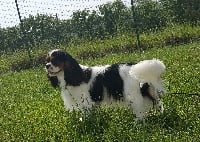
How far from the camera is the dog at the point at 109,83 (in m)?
5.00

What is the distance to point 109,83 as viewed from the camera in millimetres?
5262

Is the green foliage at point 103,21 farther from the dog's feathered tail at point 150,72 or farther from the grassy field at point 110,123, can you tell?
the dog's feathered tail at point 150,72

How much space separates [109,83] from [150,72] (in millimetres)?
564

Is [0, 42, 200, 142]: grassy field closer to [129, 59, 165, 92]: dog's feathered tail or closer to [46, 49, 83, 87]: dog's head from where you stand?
[129, 59, 165, 92]: dog's feathered tail

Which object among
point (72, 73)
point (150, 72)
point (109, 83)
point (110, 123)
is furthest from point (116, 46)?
point (110, 123)

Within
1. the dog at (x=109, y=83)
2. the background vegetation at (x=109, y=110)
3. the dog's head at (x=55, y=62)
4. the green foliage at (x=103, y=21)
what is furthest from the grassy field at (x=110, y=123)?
the green foliage at (x=103, y=21)

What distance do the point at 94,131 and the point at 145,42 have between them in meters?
12.0

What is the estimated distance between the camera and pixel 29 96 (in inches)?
328

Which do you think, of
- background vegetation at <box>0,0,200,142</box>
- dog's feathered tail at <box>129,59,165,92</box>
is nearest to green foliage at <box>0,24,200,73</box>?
background vegetation at <box>0,0,200,142</box>

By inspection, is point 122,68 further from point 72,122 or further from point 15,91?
point 15,91

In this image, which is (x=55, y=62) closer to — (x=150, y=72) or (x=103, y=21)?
(x=150, y=72)

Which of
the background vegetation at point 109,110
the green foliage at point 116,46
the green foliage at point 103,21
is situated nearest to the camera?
the background vegetation at point 109,110

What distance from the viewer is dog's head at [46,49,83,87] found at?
551cm

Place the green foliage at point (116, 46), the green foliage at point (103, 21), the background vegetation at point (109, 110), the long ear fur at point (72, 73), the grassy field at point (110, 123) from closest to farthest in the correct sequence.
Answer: the grassy field at point (110, 123), the background vegetation at point (109, 110), the long ear fur at point (72, 73), the green foliage at point (116, 46), the green foliage at point (103, 21)
